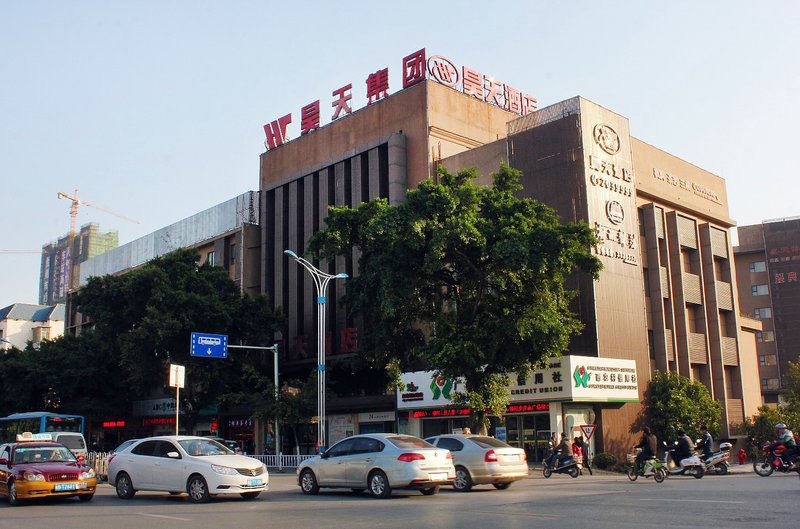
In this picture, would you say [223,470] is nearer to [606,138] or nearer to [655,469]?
[655,469]

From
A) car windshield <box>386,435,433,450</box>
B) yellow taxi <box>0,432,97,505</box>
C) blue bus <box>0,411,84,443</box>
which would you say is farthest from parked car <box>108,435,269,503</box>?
blue bus <box>0,411,84,443</box>

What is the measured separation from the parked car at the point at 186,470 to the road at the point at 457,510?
13.5 inches

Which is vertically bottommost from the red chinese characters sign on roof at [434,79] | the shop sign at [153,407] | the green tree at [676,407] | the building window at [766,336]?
the green tree at [676,407]

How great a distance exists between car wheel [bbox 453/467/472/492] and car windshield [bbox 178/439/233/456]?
5657mm

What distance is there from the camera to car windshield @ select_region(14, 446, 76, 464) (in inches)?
696

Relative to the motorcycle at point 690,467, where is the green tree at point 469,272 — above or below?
above

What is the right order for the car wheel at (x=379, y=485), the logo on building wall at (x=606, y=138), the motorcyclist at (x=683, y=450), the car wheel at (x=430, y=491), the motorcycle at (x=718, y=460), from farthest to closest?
the logo on building wall at (x=606, y=138) → the motorcycle at (x=718, y=460) → the motorcyclist at (x=683, y=450) → the car wheel at (x=430, y=491) → the car wheel at (x=379, y=485)

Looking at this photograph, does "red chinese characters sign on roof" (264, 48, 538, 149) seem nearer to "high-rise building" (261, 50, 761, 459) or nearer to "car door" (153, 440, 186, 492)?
"high-rise building" (261, 50, 761, 459)

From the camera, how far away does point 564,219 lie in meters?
35.0

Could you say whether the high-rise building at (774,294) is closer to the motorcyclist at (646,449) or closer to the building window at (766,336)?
the building window at (766,336)

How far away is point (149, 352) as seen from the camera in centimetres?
4191

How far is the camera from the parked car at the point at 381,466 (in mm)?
16875

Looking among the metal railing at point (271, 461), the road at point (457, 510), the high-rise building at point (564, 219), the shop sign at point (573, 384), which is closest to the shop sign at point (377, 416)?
the high-rise building at point (564, 219)

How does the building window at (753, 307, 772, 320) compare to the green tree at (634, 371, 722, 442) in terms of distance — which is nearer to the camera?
the green tree at (634, 371, 722, 442)
